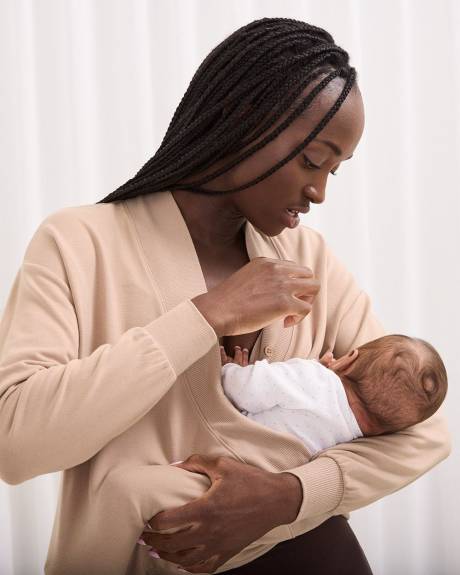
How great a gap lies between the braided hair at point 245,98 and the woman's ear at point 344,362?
35cm

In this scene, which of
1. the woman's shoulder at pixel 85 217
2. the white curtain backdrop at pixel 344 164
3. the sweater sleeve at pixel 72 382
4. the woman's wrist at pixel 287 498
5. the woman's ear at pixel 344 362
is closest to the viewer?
the sweater sleeve at pixel 72 382

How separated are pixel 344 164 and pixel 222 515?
143cm

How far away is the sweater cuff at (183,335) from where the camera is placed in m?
1.17

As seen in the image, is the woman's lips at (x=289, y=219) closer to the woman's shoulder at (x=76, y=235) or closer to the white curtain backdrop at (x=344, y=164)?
the woman's shoulder at (x=76, y=235)

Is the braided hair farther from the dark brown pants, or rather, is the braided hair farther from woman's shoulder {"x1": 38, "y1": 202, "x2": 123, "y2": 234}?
the dark brown pants

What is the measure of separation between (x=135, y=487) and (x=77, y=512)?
146 millimetres

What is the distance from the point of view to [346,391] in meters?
1.44

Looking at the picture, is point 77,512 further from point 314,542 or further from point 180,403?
point 314,542

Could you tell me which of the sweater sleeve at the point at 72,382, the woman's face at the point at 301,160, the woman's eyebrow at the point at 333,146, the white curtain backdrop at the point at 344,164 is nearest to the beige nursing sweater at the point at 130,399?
the sweater sleeve at the point at 72,382

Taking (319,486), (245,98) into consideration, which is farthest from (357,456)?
(245,98)

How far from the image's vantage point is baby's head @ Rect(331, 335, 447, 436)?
1397 mm

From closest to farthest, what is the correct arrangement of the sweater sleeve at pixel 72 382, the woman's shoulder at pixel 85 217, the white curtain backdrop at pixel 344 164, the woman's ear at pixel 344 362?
the sweater sleeve at pixel 72 382 < the woman's shoulder at pixel 85 217 < the woman's ear at pixel 344 362 < the white curtain backdrop at pixel 344 164

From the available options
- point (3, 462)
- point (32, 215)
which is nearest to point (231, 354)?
point (3, 462)

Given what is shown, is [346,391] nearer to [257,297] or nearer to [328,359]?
[328,359]
